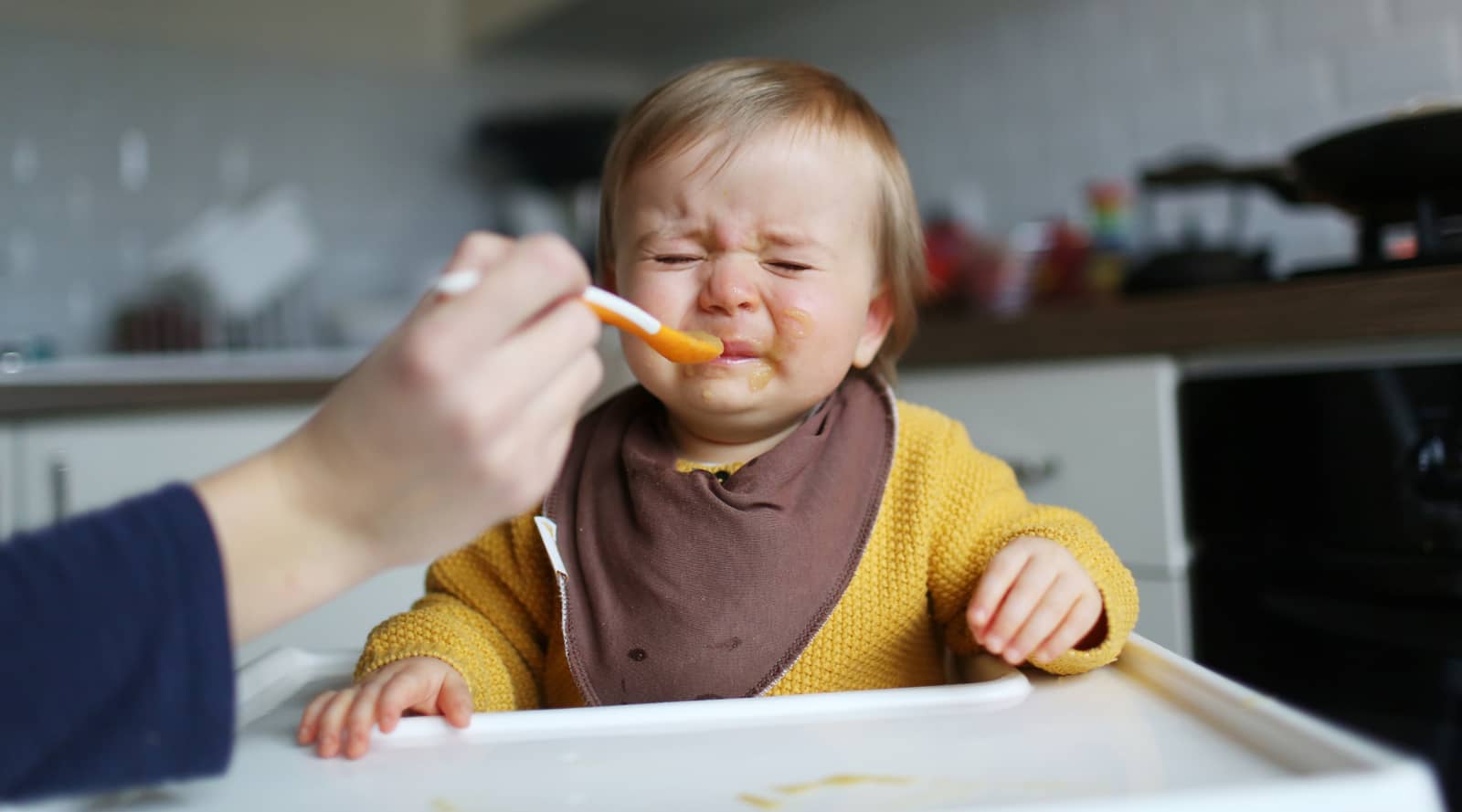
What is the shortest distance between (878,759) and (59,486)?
1502 mm

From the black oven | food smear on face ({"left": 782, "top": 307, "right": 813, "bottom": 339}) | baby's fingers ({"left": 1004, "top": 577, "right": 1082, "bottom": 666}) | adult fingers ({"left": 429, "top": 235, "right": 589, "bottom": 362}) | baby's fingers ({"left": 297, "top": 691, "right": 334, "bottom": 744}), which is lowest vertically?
the black oven

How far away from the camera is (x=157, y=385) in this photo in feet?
5.83

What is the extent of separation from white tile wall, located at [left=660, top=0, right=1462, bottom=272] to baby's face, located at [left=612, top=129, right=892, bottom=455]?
131cm

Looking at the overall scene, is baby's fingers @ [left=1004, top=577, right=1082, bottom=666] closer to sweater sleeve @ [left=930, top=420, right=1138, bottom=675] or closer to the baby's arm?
sweater sleeve @ [left=930, top=420, right=1138, bottom=675]

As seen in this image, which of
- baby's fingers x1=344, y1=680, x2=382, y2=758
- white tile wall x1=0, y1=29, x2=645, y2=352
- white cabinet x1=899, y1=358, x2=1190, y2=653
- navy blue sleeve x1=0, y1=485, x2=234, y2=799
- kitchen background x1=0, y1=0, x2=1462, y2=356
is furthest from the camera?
white tile wall x1=0, y1=29, x2=645, y2=352

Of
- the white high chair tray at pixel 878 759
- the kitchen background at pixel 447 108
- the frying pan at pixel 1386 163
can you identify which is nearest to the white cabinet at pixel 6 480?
the kitchen background at pixel 447 108

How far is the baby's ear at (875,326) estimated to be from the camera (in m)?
1.00

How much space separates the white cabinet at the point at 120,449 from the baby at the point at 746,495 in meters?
0.99

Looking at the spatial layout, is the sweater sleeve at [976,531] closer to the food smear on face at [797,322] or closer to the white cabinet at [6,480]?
the food smear on face at [797,322]

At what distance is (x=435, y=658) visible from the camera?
77cm

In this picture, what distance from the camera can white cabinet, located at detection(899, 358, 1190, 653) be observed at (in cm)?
155

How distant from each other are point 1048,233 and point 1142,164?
22 cm

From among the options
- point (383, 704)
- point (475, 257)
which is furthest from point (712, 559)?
point (475, 257)

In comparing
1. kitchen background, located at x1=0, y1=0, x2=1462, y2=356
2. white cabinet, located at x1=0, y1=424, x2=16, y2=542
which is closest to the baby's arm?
white cabinet, located at x1=0, y1=424, x2=16, y2=542
